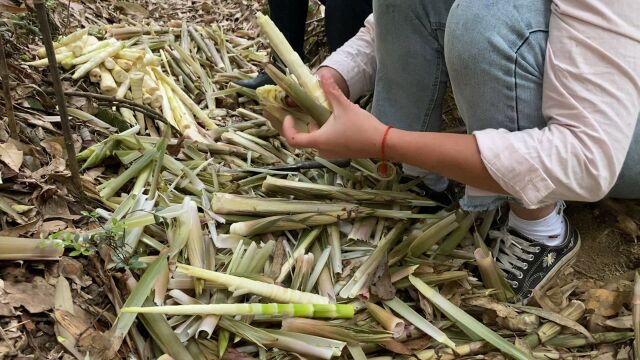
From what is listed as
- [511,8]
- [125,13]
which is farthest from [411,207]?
[125,13]

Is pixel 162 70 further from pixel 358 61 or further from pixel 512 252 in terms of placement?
pixel 512 252

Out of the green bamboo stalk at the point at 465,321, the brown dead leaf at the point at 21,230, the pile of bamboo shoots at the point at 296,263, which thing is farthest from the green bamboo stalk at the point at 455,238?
the brown dead leaf at the point at 21,230

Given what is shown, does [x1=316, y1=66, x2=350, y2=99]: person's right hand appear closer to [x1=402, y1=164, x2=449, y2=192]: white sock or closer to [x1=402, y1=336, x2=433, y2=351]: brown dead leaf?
[x1=402, y1=164, x2=449, y2=192]: white sock

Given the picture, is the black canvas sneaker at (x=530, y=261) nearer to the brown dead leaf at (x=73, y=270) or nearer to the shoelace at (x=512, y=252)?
the shoelace at (x=512, y=252)

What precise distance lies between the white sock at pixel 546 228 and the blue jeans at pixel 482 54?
106 millimetres

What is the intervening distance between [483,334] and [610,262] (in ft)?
1.35

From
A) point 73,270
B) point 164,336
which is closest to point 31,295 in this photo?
point 73,270

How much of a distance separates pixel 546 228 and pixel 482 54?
0.43 metres

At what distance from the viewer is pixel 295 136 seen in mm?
1235

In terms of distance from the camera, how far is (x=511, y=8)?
3.62 feet

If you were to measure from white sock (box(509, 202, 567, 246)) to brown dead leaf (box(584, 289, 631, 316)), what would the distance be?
0.13 meters

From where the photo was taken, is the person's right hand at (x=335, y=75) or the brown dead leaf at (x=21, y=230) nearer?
the brown dead leaf at (x=21, y=230)

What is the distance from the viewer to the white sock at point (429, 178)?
4.82 feet

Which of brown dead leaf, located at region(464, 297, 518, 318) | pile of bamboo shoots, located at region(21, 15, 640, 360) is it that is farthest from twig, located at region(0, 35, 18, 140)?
brown dead leaf, located at region(464, 297, 518, 318)
